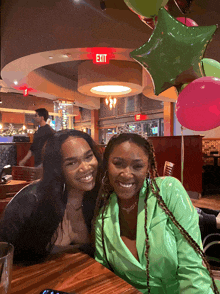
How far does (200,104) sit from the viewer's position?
115 cm

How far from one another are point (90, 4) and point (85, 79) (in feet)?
6.97

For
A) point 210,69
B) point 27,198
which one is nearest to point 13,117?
point 210,69

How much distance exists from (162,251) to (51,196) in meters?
0.43

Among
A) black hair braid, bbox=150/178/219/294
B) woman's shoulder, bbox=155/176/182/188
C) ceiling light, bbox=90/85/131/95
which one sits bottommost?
black hair braid, bbox=150/178/219/294

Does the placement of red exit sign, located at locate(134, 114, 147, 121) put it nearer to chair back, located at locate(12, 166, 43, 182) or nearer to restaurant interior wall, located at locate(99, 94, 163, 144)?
restaurant interior wall, located at locate(99, 94, 163, 144)

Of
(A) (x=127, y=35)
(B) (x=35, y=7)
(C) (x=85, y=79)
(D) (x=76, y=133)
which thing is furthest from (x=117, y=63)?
(D) (x=76, y=133)

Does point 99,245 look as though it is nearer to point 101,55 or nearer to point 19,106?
point 101,55

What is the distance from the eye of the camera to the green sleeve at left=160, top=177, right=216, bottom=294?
0.70 m

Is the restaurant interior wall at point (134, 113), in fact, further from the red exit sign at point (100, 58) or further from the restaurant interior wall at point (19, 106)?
the red exit sign at point (100, 58)

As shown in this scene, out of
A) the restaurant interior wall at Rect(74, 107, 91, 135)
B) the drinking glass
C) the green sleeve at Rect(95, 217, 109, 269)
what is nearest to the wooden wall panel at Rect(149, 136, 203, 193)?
the green sleeve at Rect(95, 217, 109, 269)

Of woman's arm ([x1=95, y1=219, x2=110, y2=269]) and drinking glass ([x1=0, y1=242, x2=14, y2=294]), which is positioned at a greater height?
drinking glass ([x1=0, y1=242, x2=14, y2=294])

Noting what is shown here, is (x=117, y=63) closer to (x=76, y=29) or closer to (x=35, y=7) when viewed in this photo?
(x=76, y=29)

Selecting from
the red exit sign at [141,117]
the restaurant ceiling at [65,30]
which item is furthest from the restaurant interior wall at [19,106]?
the restaurant ceiling at [65,30]

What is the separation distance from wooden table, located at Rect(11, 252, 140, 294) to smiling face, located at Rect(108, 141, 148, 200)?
249 mm
